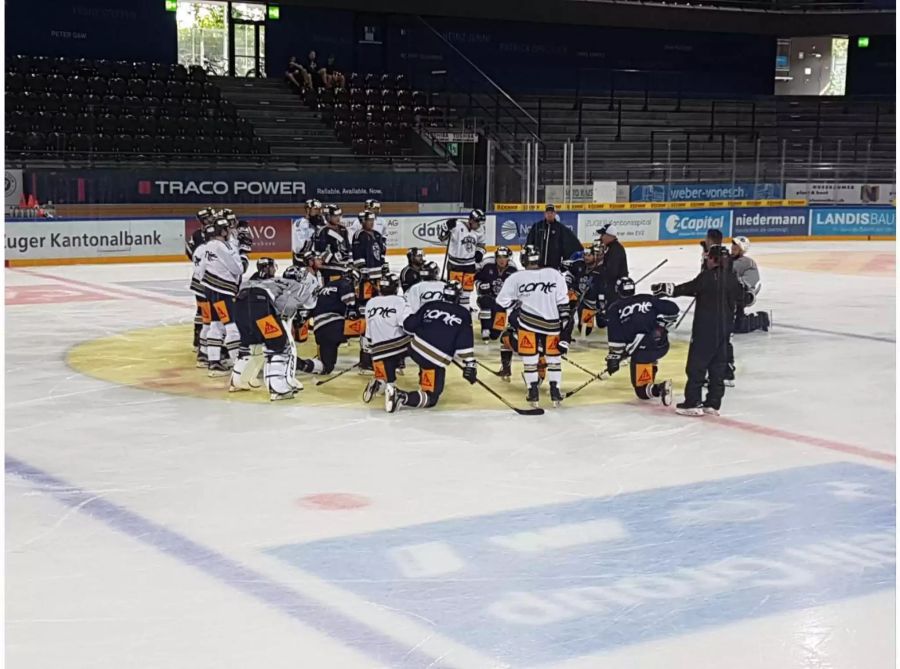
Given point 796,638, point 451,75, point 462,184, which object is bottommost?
point 796,638

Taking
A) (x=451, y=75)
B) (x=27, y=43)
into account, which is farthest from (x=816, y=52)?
(x=27, y=43)

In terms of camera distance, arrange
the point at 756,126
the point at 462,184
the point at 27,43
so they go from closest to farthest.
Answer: the point at 462,184 < the point at 27,43 < the point at 756,126

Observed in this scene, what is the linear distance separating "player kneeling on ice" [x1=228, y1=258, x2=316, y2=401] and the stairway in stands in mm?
15401

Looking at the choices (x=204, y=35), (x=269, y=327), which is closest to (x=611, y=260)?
(x=269, y=327)

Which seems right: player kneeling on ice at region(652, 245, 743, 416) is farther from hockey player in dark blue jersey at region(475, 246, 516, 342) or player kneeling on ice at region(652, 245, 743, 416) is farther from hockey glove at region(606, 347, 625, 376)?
hockey player in dark blue jersey at region(475, 246, 516, 342)

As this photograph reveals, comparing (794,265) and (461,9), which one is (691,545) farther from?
(461,9)

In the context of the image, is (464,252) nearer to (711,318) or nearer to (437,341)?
(437,341)

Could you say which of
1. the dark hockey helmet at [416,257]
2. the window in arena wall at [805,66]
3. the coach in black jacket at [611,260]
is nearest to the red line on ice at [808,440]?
the dark hockey helmet at [416,257]

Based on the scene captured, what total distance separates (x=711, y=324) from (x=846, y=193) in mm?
22289

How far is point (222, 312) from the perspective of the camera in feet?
33.2

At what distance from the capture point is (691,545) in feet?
18.8

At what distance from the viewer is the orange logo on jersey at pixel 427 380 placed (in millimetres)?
8875

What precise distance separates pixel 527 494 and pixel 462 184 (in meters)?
17.1

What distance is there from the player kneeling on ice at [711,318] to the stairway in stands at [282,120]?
1671cm
